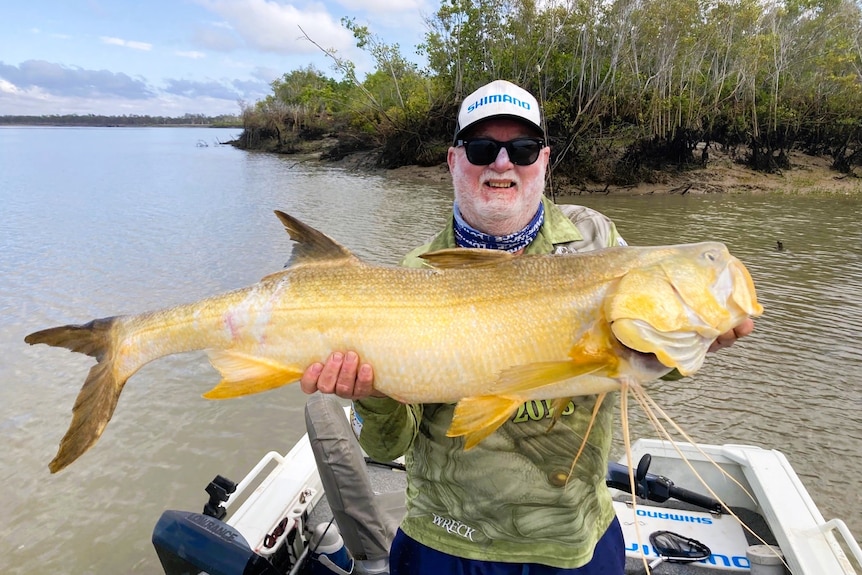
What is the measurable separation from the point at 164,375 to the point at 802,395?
357 inches

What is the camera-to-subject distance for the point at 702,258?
1.93 meters

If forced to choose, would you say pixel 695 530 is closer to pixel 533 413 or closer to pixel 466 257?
pixel 533 413

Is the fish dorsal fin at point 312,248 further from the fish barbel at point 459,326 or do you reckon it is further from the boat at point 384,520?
the boat at point 384,520

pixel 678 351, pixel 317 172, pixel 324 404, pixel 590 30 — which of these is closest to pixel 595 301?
pixel 678 351

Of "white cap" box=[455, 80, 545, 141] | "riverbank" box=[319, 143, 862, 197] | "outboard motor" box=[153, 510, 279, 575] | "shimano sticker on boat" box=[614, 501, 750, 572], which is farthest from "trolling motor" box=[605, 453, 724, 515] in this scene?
"riverbank" box=[319, 143, 862, 197]

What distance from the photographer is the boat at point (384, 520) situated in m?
2.87

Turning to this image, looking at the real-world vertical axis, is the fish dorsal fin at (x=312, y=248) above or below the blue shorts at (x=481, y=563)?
above

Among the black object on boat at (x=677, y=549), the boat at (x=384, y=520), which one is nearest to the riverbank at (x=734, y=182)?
the boat at (x=384, y=520)

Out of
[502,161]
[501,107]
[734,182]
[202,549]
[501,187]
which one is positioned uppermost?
[501,107]

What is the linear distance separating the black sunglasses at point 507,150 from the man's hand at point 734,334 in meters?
1.15

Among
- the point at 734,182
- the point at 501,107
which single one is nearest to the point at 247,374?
the point at 501,107

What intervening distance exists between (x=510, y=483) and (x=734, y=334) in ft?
3.38

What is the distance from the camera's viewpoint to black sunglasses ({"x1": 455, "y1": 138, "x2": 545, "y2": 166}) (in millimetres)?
2555

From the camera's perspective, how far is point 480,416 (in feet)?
6.44
